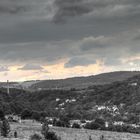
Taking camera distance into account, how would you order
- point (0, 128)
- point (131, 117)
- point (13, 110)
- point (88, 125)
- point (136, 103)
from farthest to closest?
point (136, 103)
point (131, 117)
point (13, 110)
point (88, 125)
point (0, 128)

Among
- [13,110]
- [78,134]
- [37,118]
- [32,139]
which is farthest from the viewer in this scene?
[13,110]

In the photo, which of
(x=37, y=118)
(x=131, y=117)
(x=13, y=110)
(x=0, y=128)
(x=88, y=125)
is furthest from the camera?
(x=131, y=117)

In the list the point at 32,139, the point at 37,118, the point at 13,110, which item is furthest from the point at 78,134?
the point at 13,110

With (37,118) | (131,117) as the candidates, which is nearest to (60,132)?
(37,118)

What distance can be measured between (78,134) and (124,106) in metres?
136

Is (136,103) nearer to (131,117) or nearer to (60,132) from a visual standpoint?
(131,117)

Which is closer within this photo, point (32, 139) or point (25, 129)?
point (32, 139)

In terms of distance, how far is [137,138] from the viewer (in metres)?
62.0

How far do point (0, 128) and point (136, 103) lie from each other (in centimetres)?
14105

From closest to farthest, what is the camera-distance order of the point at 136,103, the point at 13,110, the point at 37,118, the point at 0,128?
the point at 0,128
the point at 37,118
the point at 13,110
the point at 136,103

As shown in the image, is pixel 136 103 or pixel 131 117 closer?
pixel 131 117

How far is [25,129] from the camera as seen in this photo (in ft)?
200

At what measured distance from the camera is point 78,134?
198ft

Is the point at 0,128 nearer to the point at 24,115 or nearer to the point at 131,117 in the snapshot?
the point at 24,115
